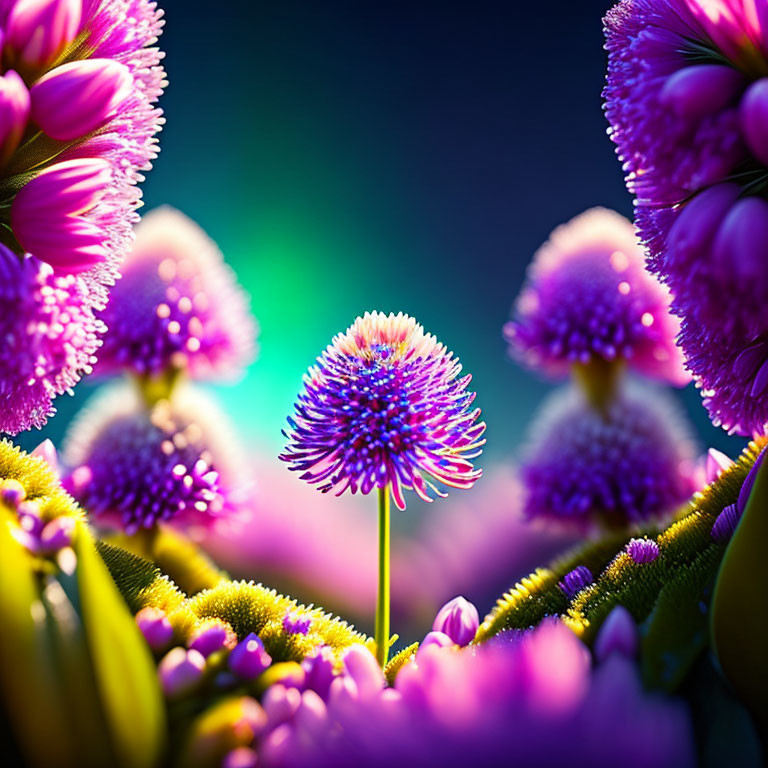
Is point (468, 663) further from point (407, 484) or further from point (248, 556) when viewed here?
point (248, 556)

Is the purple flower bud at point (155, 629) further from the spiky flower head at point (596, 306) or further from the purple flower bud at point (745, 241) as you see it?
the spiky flower head at point (596, 306)

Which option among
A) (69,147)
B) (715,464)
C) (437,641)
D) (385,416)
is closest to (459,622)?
(437,641)

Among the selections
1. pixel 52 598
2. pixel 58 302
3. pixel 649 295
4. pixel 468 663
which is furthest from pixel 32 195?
pixel 649 295

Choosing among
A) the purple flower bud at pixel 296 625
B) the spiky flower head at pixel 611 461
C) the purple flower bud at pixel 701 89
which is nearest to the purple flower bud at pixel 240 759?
the purple flower bud at pixel 296 625

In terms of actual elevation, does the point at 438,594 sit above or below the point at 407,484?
below

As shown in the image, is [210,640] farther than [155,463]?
No

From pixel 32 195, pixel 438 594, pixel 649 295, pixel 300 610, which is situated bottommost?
pixel 438 594

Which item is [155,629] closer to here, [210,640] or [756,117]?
[210,640]
